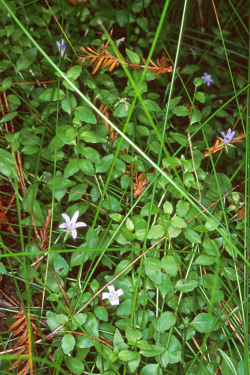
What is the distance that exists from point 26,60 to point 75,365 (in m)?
1.56

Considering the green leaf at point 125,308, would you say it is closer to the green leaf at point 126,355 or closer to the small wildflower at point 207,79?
the green leaf at point 126,355

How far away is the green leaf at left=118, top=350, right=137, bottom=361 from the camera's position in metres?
1.12

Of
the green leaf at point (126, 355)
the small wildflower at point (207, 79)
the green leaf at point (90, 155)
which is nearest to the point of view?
the green leaf at point (126, 355)

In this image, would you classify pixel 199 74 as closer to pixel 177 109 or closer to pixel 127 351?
pixel 177 109

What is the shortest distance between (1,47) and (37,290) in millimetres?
1373

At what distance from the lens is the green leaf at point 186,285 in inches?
48.0

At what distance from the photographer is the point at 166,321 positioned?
118 centimetres

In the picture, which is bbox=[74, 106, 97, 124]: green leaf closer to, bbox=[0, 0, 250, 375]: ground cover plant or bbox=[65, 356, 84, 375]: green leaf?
bbox=[0, 0, 250, 375]: ground cover plant

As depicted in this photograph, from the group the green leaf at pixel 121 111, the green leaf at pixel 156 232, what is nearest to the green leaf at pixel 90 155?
the green leaf at pixel 121 111

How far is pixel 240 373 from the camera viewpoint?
1166 millimetres

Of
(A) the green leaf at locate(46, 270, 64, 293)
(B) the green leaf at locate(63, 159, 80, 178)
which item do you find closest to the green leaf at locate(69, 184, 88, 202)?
(B) the green leaf at locate(63, 159, 80, 178)

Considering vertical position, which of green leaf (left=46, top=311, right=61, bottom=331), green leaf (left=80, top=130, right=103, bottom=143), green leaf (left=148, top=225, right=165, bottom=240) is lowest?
green leaf (left=46, top=311, right=61, bottom=331)

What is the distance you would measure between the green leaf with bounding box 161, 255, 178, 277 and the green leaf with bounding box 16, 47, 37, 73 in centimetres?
131

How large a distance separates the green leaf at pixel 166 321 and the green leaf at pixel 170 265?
0.17 m
